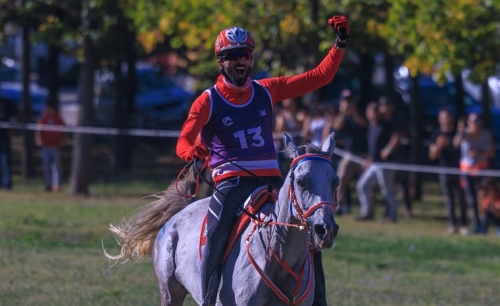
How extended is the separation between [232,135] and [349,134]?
1153cm

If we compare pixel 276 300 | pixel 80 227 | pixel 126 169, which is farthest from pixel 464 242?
pixel 126 169

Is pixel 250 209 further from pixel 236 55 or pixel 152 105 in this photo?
pixel 152 105

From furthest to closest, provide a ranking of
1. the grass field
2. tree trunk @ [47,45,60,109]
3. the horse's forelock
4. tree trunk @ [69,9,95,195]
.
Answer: tree trunk @ [47,45,60,109] → tree trunk @ [69,9,95,195] → the grass field → the horse's forelock

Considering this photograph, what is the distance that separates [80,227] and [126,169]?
11.9 metres

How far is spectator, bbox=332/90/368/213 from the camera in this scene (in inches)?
684

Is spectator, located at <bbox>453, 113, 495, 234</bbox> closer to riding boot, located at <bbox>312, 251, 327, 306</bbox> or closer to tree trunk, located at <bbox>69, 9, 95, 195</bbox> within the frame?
tree trunk, located at <bbox>69, 9, 95, 195</bbox>

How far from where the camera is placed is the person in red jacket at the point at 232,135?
6.15 metres

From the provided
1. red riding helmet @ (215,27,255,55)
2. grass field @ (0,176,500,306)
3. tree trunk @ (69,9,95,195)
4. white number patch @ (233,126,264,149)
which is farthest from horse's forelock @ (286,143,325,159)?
tree trunk @ (69,9,95,195)

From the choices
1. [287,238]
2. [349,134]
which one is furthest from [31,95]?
[287,238]

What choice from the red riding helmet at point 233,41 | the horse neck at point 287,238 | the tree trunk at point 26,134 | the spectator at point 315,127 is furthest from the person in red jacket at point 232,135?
the tree trunk at point 26,134

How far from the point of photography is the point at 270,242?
584 centimetres

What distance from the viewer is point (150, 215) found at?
24.2 ft

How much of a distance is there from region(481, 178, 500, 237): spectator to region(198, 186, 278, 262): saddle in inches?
428

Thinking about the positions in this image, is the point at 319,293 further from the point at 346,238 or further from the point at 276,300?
the point at 346,238
